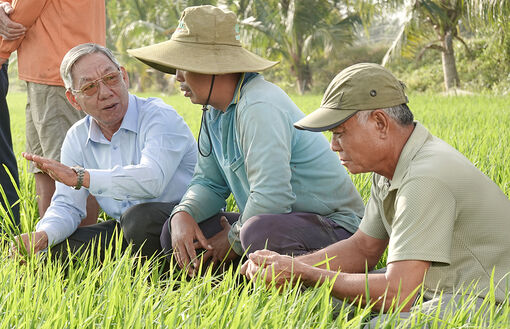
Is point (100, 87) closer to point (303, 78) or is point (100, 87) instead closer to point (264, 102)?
point (264, 102)

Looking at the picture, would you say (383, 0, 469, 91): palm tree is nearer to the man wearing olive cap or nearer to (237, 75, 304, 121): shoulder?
(237, 75, 304, 121): shoulder

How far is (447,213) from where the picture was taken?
5.24ft

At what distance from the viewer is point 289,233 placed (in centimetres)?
220

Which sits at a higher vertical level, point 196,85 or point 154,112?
point 196,85

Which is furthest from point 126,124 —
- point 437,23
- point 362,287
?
point 437,23

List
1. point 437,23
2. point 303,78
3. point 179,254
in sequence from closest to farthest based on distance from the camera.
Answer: point 179,254
point 437,23
point 303,78

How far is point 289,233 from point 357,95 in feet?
2.08

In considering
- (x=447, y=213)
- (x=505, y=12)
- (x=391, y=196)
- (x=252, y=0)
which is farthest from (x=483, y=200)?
(x=252, y=0)

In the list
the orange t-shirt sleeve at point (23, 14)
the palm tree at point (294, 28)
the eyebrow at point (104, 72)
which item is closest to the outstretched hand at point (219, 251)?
the eyebrow at point (104, 72)

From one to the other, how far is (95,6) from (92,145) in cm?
83

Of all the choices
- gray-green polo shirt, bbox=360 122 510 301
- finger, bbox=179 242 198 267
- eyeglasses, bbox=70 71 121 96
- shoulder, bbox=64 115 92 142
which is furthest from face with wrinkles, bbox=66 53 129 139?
gray-green polo shirt, bbox=360 122 510 301

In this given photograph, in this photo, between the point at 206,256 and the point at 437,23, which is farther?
the point at 437,23

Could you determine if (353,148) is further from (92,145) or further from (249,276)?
(92,145)

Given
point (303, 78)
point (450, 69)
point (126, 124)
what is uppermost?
point (126, 124)
